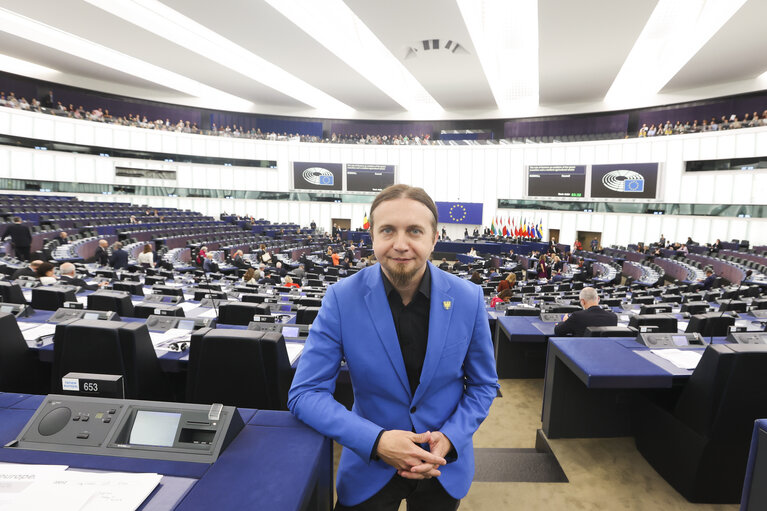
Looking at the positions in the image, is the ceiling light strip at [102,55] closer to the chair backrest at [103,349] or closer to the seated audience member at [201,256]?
the seated audience member at [201,256]

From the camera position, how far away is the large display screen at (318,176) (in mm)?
30234

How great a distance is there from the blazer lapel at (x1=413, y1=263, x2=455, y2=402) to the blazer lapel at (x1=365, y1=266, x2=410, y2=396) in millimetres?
80

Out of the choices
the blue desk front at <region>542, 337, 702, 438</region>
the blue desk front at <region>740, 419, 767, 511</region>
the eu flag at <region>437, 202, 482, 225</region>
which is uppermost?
the eu flag at <region>437, 202, 482, 225</region>

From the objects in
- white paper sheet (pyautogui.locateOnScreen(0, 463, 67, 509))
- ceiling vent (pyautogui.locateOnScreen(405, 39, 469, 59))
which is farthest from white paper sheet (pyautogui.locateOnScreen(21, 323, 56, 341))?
ceiling vent (pyautogui.locateOnScreen(405, 39, 469, 59))

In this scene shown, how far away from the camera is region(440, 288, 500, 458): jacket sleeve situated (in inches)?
62.1

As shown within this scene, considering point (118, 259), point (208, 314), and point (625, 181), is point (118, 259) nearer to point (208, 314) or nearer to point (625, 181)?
point (208, 314)

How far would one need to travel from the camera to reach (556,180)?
2625 cm

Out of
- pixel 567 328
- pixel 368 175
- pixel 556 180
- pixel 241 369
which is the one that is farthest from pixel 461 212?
pixel 241 369

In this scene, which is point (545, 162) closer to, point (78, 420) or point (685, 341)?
point (685, 341)

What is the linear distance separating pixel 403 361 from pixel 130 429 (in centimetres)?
97

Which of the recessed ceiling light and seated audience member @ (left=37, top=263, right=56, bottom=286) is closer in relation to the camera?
seated audience member @ (left=37, top=263, right=56, bottom=286)

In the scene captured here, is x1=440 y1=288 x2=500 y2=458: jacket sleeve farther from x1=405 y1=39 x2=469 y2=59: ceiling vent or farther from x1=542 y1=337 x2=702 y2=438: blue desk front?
x1=405 y1=39 x2=469 y2=59: ceiling vent

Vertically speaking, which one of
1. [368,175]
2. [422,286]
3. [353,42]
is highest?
[353,42]

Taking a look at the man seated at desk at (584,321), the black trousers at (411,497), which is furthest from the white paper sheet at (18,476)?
the man seated at desk at (584,321)
